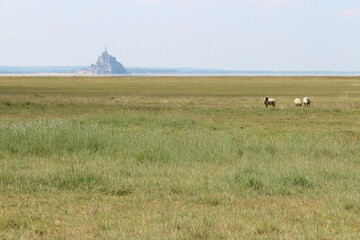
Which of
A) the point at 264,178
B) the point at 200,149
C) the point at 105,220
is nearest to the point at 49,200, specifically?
the point at 105,220

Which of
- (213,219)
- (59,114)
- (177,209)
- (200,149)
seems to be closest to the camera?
(213,219)

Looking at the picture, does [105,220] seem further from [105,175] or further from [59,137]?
[59,137]

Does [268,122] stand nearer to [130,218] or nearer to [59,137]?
[59,137]

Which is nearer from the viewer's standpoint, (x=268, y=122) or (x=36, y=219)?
(x=36, y=219)

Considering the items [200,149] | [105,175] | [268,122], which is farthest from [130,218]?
[268,122]

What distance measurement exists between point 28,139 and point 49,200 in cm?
666

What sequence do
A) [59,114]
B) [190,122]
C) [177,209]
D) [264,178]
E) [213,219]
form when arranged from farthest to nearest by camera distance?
[59,114] < [190,122] < [264,178] < [177,209] < [213,219]

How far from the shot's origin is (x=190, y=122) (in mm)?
24734

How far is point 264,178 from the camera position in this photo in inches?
423

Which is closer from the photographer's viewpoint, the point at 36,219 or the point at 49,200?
the point at 36,219

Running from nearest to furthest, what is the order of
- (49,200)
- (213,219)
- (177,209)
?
(213,219)
(177,209)
(49,200)

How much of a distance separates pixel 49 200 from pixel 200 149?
6221 millimetres

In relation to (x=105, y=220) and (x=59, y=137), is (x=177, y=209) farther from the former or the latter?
(x=59, y=137)

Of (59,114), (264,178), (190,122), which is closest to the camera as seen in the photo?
(264,178)
